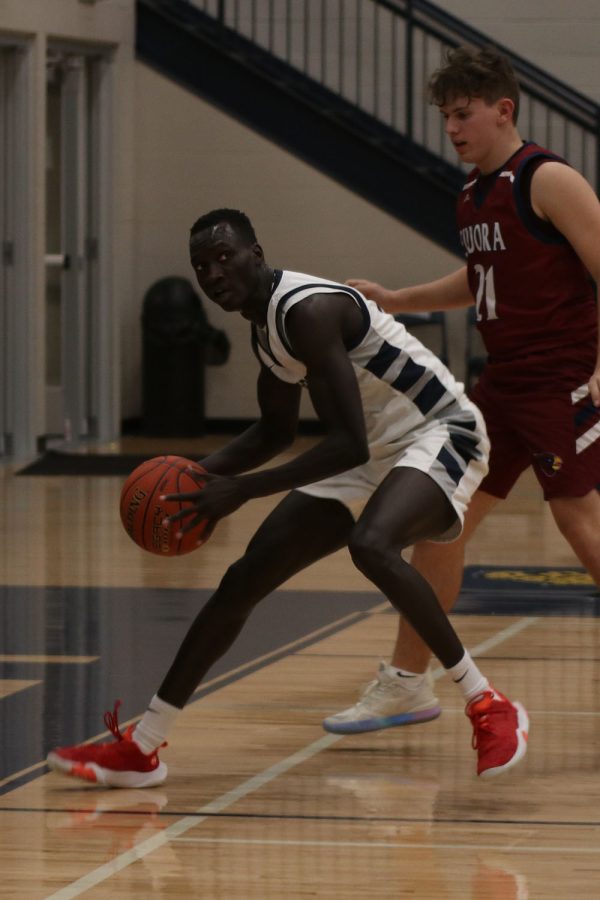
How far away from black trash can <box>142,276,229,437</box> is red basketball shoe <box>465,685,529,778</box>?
8.80 m

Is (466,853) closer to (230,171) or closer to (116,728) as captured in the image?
(116,728)

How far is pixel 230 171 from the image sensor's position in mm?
12820

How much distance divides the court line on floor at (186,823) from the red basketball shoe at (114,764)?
168mm

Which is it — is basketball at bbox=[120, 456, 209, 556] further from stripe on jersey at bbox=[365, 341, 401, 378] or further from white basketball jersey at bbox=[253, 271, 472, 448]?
stripe on jersey at bbox=[365, 341, 401, 378]

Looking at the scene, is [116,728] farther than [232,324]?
No

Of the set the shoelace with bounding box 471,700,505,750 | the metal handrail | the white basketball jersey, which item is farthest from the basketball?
the metal handrail

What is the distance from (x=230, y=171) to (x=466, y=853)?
987 cm

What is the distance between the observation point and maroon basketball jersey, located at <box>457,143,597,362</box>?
4.12 meters

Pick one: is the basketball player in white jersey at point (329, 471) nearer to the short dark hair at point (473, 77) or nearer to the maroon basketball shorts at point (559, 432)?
the maroon basketball shorts at point (559, 432)

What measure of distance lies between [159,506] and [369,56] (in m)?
9.89

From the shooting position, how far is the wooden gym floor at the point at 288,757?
3252mm

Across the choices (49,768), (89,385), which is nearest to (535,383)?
(49,768)

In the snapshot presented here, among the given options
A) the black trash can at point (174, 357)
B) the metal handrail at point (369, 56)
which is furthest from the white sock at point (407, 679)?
the metal handrail at point (369, 56)

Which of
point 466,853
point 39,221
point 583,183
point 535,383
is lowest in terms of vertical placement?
point 466,853
